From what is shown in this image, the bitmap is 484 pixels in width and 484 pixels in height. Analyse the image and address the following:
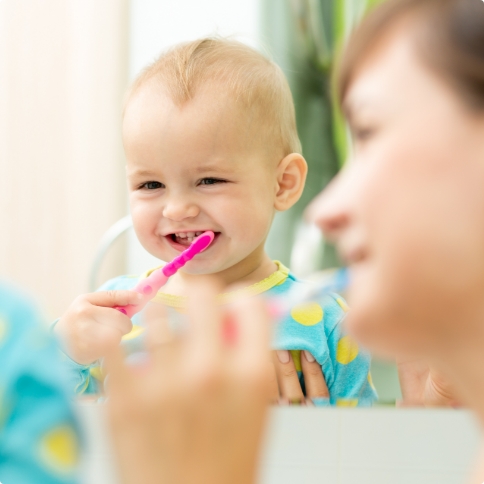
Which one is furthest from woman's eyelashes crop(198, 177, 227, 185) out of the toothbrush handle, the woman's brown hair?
the woman's brown hair

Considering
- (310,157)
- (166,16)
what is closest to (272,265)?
(310,157)

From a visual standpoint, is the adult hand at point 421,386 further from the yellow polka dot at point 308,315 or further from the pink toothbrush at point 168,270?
the pink toothbrush at point 168,270

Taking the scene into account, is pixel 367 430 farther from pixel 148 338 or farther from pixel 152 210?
pixel 148 338

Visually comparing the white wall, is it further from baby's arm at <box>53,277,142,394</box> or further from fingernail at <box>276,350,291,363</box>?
fingernail at <box>276,350,291,363</box>

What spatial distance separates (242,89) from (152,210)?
0.53ft

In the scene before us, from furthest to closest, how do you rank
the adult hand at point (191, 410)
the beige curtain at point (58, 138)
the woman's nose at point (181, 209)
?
the beige curtain at point (58, 138)
the woman's nose at point (181, 209)
the adult hand at point (191, 410)

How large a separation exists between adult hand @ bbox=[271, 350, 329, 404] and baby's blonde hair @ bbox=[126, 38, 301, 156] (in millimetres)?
225

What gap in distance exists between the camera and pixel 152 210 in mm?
675

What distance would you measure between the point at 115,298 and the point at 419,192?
0.43 m

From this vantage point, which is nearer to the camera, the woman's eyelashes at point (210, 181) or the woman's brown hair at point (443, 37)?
the woman's brown hair at point (443, 37)

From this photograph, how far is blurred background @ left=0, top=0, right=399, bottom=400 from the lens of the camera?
0.71 m

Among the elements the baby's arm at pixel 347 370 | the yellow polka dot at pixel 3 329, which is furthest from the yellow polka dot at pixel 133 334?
the yellow polka dot at pixel 3 329

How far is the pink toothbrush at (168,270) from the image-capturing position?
2.15ft

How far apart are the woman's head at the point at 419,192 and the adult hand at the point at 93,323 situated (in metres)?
0.38
